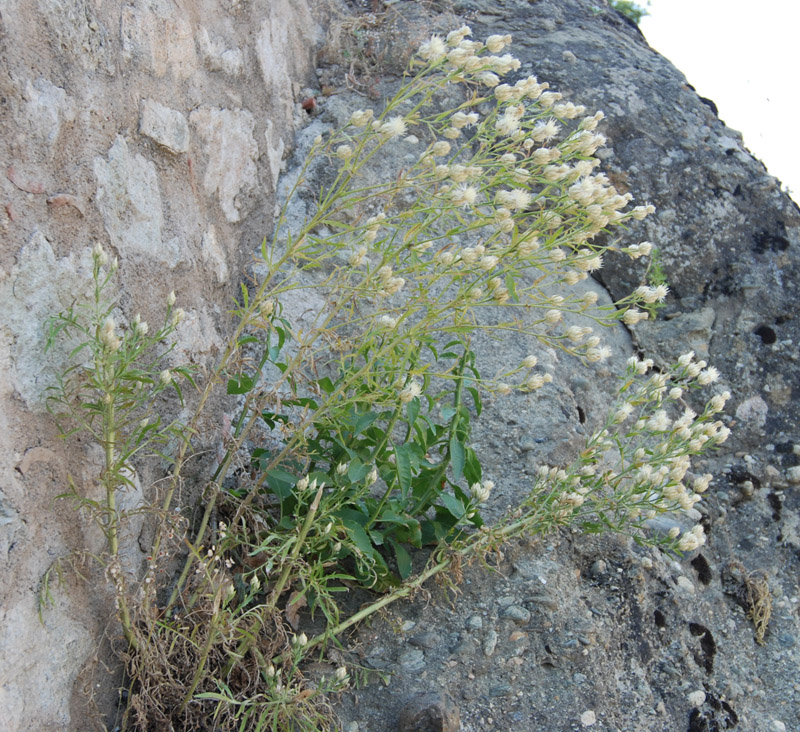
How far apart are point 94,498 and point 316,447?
24.3 inches

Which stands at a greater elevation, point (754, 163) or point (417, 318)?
point (754, 163)

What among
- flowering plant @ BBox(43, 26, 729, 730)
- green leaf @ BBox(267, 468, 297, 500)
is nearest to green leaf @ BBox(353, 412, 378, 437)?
flowering plant @ BBox(43, 26, 729, 730)

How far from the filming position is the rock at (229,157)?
2.63 m

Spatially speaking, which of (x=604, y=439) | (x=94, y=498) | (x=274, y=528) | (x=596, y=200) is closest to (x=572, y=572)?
(x=604, y=439)

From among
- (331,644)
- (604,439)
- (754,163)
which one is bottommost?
(331,644)

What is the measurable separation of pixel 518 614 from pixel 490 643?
128mm

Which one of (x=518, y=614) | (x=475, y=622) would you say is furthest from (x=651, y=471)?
(x=475, y=622)

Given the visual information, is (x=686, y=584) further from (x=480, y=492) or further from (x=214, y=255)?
(x=214, y=255)

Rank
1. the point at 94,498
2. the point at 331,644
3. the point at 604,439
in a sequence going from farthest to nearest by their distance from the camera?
the point at 604,439
the point at 331,644
the point at 94,498

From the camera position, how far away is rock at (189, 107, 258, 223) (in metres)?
2.63

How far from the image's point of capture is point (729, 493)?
10.5 ft

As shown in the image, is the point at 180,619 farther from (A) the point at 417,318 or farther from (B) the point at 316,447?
(A) the point at 417,318

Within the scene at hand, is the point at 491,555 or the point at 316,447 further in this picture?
the point at 491,555

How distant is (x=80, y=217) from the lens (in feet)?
6.34
